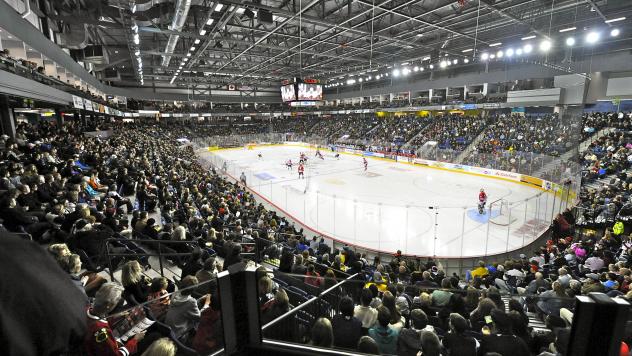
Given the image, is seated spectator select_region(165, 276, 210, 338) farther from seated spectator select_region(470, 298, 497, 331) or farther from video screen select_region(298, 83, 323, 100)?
video screen select_region(298, 83, 323, 100)

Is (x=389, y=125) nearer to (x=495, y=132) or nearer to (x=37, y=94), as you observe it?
(x=495, y=132)

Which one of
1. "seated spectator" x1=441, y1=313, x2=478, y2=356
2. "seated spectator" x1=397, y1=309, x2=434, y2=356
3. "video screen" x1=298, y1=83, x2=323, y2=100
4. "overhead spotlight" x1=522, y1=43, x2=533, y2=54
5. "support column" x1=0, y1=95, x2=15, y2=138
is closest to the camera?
"seated spectator" x1=441, y1=313, x2=478, y2=356

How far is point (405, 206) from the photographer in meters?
16.0

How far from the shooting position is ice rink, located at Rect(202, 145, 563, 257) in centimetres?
1205

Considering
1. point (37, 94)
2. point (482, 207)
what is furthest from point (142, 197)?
point (482, 207)

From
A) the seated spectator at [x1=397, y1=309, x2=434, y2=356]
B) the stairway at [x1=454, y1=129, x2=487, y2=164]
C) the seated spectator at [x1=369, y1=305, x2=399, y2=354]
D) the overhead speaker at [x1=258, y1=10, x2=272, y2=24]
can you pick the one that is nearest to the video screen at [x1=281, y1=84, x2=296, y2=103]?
the overhead speaker at [x1=258, y1=10, x2=272, y2=24]

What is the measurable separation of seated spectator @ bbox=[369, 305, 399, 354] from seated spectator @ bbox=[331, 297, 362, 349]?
1.15 ft

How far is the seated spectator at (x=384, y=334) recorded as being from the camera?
3354 mm

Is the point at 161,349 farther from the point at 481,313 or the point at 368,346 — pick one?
the point at 481,313

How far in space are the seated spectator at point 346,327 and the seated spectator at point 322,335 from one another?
0.23 meters

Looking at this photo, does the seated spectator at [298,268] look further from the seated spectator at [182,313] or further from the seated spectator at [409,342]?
the seated spectator at [182,313]

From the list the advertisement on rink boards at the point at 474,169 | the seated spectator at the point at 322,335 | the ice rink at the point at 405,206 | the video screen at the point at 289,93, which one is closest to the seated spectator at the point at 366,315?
the seated spectator at the point at 322,335

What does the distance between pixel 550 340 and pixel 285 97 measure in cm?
2765

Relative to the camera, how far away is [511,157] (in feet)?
71.7
